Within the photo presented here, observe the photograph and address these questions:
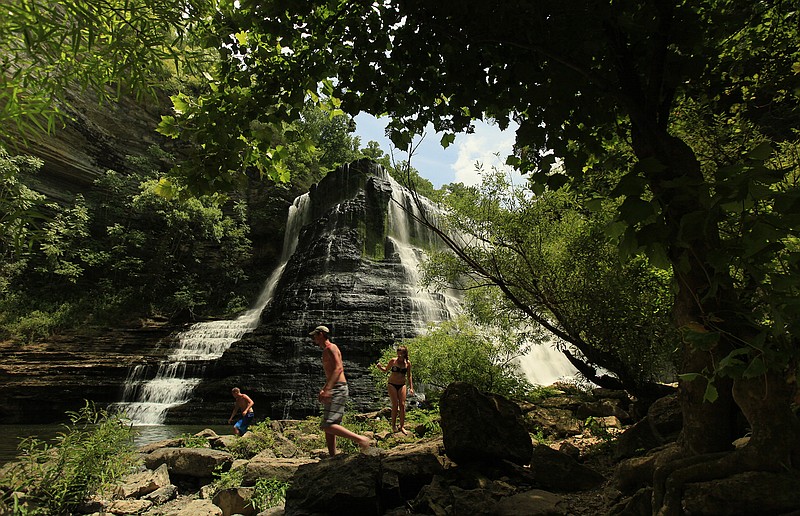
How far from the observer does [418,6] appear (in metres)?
2.57

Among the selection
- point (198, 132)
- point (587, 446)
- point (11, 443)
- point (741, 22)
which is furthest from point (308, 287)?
point (741, 22)

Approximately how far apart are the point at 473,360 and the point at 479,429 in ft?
18.0

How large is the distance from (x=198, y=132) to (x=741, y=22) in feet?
13.3

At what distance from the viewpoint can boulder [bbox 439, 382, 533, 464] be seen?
447 cm

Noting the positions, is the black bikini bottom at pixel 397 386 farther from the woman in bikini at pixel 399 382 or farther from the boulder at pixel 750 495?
the boulder at pixel 750 495

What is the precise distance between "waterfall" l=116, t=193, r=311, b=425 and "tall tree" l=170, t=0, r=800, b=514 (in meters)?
14.3

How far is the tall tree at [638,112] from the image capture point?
4.55ft

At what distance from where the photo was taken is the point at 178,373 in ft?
54.1

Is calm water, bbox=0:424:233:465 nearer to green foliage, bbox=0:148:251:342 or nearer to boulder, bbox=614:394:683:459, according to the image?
green foliage, bbox=0:148:251:342

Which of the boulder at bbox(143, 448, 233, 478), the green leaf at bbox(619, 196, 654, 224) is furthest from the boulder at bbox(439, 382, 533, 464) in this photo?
the boulder at bbox(143, 448, 233, 478)

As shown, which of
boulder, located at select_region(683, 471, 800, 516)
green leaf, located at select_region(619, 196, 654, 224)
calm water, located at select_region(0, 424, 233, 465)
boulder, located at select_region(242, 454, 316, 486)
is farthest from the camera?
calm water, located at select_region(0, 424, 233, 465)

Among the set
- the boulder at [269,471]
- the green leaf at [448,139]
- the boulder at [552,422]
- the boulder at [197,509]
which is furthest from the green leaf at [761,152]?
the boulder at [552,422]

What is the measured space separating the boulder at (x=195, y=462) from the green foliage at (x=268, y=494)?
1760 mm

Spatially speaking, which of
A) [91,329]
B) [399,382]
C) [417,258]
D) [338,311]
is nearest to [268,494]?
[399,382]
